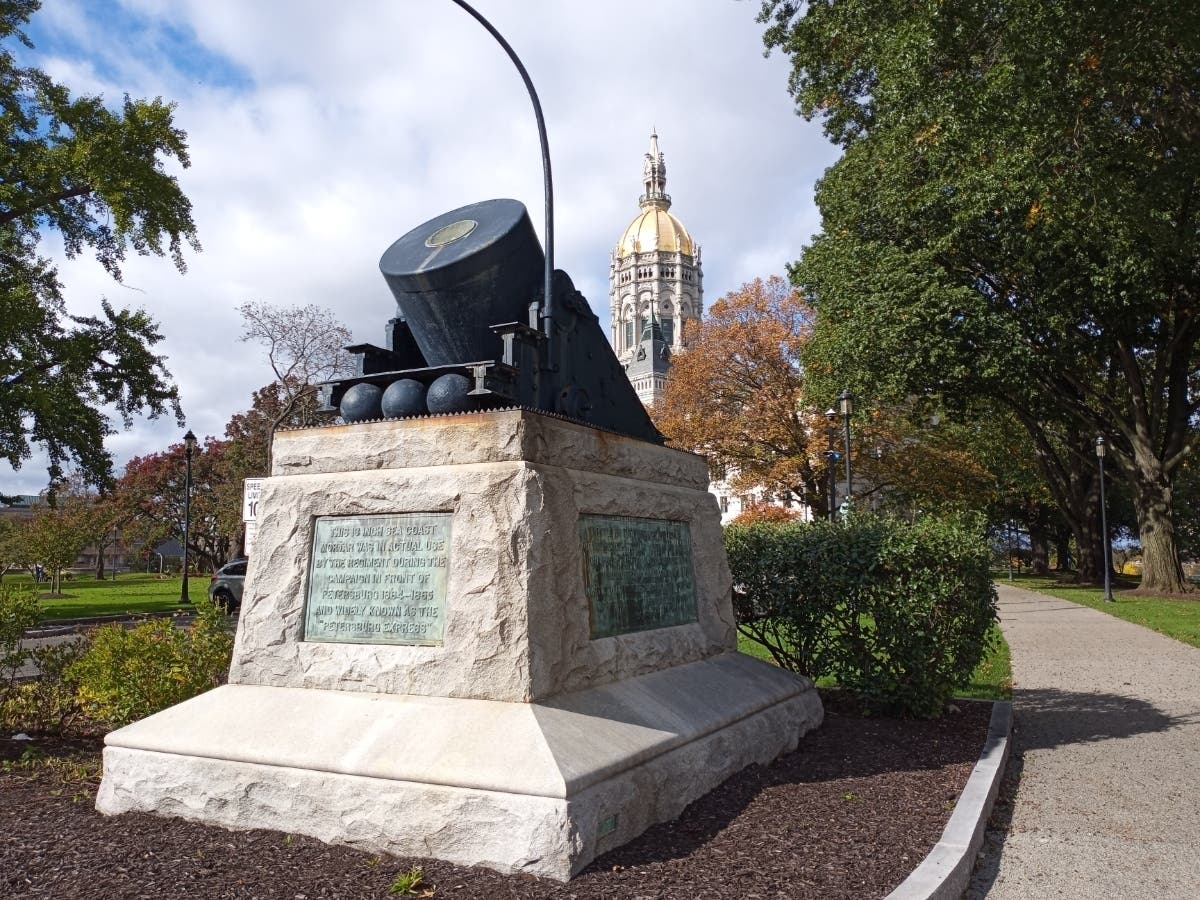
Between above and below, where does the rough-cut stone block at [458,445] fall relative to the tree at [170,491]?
below

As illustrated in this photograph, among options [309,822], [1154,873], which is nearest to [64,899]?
[309,822]

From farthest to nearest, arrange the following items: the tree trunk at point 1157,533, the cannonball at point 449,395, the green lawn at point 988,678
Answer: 1. the tree trunk at point 1157,533
2. the green lawn at point 988,678
3. the cannonball at point 449,395

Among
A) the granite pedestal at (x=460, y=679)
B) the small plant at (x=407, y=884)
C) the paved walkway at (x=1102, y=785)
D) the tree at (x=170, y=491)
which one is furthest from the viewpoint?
the tree at (x=170, y=491)

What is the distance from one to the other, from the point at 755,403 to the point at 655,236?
12476 cm

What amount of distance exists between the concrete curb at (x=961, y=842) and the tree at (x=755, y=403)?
27.2 m

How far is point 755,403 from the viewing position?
110 ft

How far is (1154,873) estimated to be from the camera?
4.25 metres

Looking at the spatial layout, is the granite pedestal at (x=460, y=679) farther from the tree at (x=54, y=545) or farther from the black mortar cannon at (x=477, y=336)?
the tree at (x=54, y=545)

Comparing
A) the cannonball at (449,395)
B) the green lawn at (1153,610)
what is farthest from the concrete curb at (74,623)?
the green lawn at (1153,610)

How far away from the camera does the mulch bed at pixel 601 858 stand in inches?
138

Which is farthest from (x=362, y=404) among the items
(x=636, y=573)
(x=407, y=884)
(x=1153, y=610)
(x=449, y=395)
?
(x=1153, y=610)

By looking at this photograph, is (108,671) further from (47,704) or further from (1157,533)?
(1157,533)

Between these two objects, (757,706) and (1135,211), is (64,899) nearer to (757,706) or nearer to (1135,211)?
(757,706)

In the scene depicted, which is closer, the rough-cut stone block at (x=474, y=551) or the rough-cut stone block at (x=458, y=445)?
the rough-cut stone block at (x=474, y=551)
